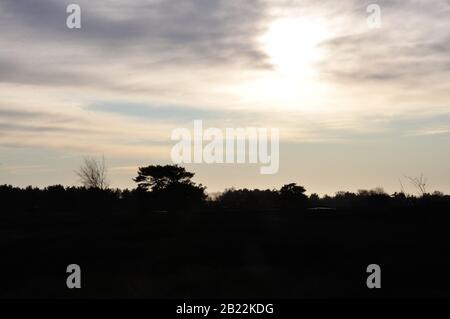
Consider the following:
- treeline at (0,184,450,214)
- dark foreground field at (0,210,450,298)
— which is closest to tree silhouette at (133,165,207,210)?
treeline at (0,184,450,214)

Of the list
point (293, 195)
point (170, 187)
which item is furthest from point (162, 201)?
point (293, 195)

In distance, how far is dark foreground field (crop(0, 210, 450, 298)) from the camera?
23266mm

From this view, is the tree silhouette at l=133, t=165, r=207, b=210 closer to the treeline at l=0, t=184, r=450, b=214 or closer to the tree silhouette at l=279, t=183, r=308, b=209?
the treeline at l=0, t=184, r=450, b=214

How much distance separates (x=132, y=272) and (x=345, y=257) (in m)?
12.1

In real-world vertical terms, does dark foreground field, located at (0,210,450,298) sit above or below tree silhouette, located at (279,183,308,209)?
below

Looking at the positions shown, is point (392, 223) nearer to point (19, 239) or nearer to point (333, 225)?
point (333, 225)

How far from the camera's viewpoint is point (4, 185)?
127 meters

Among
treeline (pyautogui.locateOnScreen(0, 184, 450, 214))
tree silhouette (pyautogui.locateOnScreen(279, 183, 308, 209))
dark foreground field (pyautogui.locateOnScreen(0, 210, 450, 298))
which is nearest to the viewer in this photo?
dark foreground field (pyautogui.locateOnScreen(0, 210, 450, 298))

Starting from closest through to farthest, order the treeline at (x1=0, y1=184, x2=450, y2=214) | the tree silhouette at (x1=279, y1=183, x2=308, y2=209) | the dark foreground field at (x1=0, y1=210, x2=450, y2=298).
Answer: the dark foreground field at (x1=0, y1=210, x2=450, y2=298)
the treeline at (x1=0, y1=184, x2=450, y2=214)
the tree silhouette at (x1=279, y1=183, x2=308, y2=209)

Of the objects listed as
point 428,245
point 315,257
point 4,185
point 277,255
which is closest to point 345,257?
point 315,257

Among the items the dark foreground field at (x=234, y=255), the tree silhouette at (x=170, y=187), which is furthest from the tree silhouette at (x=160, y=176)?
the dark foreground field at (x=234, y=255)

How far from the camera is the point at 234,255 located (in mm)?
33969

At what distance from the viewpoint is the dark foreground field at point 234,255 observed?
23.3m

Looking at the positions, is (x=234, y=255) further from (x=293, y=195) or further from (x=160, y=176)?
(x=293, y=195)
